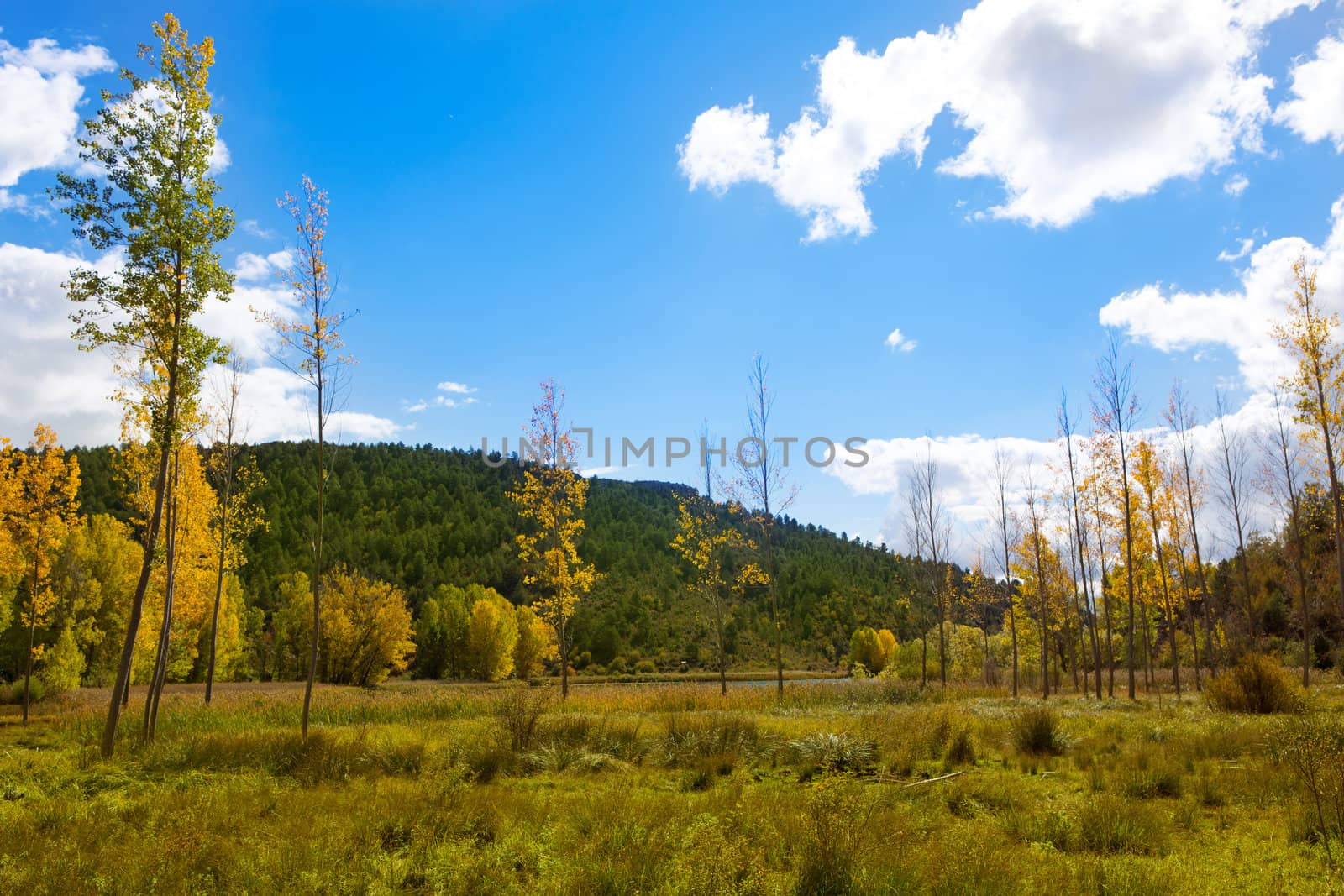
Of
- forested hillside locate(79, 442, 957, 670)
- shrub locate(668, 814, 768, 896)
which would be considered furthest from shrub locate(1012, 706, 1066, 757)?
forested hillside locate(79, 442, 957, 670)

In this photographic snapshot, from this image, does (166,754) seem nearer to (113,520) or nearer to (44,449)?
(44,449)

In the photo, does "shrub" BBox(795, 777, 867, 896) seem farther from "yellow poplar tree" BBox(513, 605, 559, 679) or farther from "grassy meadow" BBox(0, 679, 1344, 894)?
"yellow poplar tree" BBox(513, 605, 559, 679)

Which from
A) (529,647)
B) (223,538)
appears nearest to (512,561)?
(529,647)

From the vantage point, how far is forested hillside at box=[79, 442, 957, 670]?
7488 cm

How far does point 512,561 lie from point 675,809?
82.7 meters

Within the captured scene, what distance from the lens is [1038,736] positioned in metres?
11.9

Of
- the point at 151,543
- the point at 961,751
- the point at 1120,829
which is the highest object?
the point at 151,543

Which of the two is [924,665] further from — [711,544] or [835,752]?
[835,752]

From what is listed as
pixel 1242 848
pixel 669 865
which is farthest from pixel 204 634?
pixel 1242 848

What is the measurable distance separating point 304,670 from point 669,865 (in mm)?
55250

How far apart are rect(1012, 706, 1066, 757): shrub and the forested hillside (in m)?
51.7

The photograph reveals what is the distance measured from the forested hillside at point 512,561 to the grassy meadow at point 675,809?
175 ft

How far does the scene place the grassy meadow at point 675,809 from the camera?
5422 mm

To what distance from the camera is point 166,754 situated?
11.0 metres
